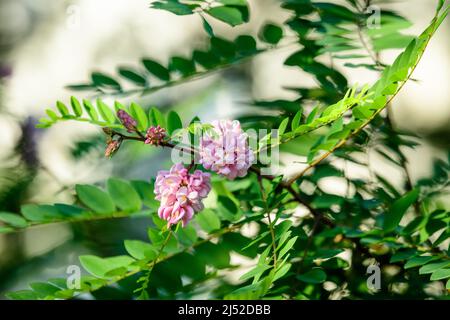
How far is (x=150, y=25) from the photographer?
1.70 meters

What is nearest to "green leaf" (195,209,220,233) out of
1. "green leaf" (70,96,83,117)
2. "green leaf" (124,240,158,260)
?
"green leaf" (124,240,158,260)

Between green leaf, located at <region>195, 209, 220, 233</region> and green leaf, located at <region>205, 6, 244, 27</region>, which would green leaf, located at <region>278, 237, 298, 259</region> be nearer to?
green leaf, located at <region>195, 209, 220, 233</region>

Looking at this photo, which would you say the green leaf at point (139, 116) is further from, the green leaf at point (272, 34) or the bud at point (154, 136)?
the green leaf at point (272, 34)

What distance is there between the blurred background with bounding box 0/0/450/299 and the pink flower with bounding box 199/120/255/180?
1.31ft

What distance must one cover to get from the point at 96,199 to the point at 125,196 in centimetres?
3

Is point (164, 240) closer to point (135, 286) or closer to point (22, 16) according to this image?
point (135, 286)

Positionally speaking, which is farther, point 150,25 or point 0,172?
point 150,25

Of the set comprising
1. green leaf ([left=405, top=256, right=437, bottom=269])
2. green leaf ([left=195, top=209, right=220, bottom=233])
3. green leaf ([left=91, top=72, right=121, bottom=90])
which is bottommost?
green leaf ([left=405, top=256, right=437, bottom=269])

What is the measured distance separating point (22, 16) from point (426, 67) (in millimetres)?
1000

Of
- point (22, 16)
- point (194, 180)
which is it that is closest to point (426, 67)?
point (22, 16)

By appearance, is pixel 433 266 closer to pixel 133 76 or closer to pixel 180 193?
pixel 180 193

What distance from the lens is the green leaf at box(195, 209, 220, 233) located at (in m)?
0.72

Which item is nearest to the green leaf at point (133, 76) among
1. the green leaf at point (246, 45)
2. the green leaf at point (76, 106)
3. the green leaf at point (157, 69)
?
the green leaf at point (157, 69)

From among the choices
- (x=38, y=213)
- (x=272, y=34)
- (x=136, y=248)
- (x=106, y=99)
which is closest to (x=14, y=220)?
(x=38, y=213)
